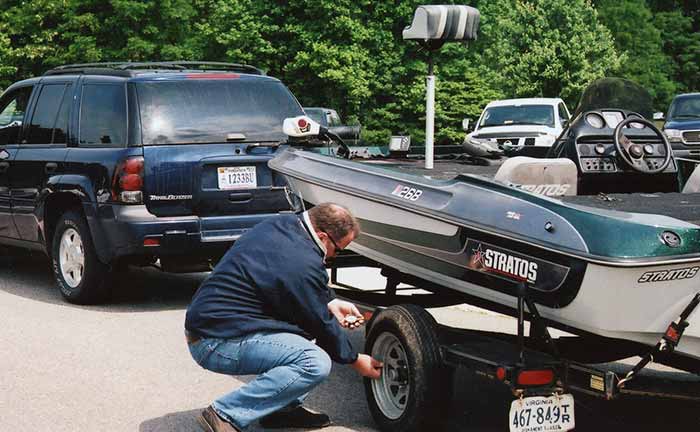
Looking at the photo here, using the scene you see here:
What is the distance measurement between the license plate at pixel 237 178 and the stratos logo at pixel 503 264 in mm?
3772

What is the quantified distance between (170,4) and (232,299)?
39.5 m

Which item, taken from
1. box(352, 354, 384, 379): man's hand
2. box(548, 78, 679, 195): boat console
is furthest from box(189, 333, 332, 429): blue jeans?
box(548, 78, 679, 195): boat console

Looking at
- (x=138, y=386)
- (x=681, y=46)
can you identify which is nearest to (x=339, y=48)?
(x=138, y=386)

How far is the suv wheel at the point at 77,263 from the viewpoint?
880 cm

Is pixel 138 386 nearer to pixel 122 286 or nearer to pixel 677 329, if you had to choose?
pixel 677 329

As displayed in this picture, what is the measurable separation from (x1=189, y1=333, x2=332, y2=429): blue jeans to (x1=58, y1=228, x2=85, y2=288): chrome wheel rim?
4156mm

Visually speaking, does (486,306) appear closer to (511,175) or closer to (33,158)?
(511,175)

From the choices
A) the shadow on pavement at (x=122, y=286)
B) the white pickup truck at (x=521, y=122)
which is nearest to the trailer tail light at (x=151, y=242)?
the shadow on pavement at (x=122, y=286)

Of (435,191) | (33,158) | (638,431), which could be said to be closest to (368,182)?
(435,191)

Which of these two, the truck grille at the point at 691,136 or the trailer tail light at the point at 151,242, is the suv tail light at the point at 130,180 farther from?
the truck grille at the point at 691,136

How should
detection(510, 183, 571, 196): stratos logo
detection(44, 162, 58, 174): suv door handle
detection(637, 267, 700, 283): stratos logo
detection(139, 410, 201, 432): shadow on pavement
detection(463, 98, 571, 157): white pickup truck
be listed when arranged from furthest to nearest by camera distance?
1. detection(463, 98, 571, 157): white pickup truck
2. detection(44, 162, 58, 174): suv door handle
3. detection(510, 183, 571, 196): stratos logo
4. detection(139, 410, 201, 432): shadow on pavement
5. detection(637, 267, 700, 283): stratos logo

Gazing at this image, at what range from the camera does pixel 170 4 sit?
4297cm

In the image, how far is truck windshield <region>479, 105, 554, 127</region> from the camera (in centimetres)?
2217

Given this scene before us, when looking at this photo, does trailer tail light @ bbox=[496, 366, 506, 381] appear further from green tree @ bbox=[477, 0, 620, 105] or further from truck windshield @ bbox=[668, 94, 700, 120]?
green tree @ bbox=[477, 0, 620, 105]
